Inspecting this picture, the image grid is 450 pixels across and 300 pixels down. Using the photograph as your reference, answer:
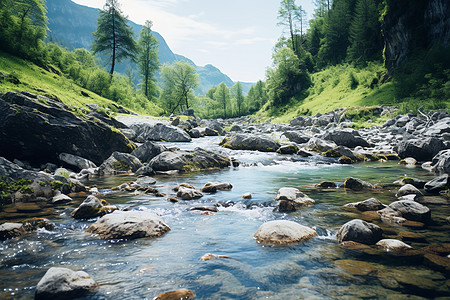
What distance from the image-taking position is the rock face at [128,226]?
4.70 metres

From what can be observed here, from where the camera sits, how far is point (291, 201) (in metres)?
6.62

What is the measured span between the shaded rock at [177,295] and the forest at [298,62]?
92.5ft

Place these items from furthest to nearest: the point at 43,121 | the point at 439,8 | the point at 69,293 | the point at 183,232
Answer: the point at 439,8, the point at 43,121, the point at 183,232, the point at 69,293

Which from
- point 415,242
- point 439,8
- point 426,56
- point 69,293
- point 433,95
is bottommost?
point 415,242

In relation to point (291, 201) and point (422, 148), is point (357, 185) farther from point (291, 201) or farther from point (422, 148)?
point (422, 148)

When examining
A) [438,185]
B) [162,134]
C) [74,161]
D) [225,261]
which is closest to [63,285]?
[225,261]

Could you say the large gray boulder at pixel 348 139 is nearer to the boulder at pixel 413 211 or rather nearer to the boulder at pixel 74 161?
the boulder at pixel 413 211

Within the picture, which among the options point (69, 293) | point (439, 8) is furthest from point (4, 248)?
point (439, 8)

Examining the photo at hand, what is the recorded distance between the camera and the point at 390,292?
2.84 meters

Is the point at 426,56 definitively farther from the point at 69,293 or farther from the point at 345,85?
the point at 69,293

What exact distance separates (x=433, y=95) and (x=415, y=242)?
27943mm

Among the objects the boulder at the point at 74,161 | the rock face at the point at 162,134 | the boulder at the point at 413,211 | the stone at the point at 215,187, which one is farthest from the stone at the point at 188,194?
the rock face at the point at 162,134

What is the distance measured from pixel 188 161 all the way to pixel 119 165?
11.4 ft

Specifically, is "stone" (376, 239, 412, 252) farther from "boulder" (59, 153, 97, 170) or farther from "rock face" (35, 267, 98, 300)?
"boulder" (59, 153, 97, 170)
